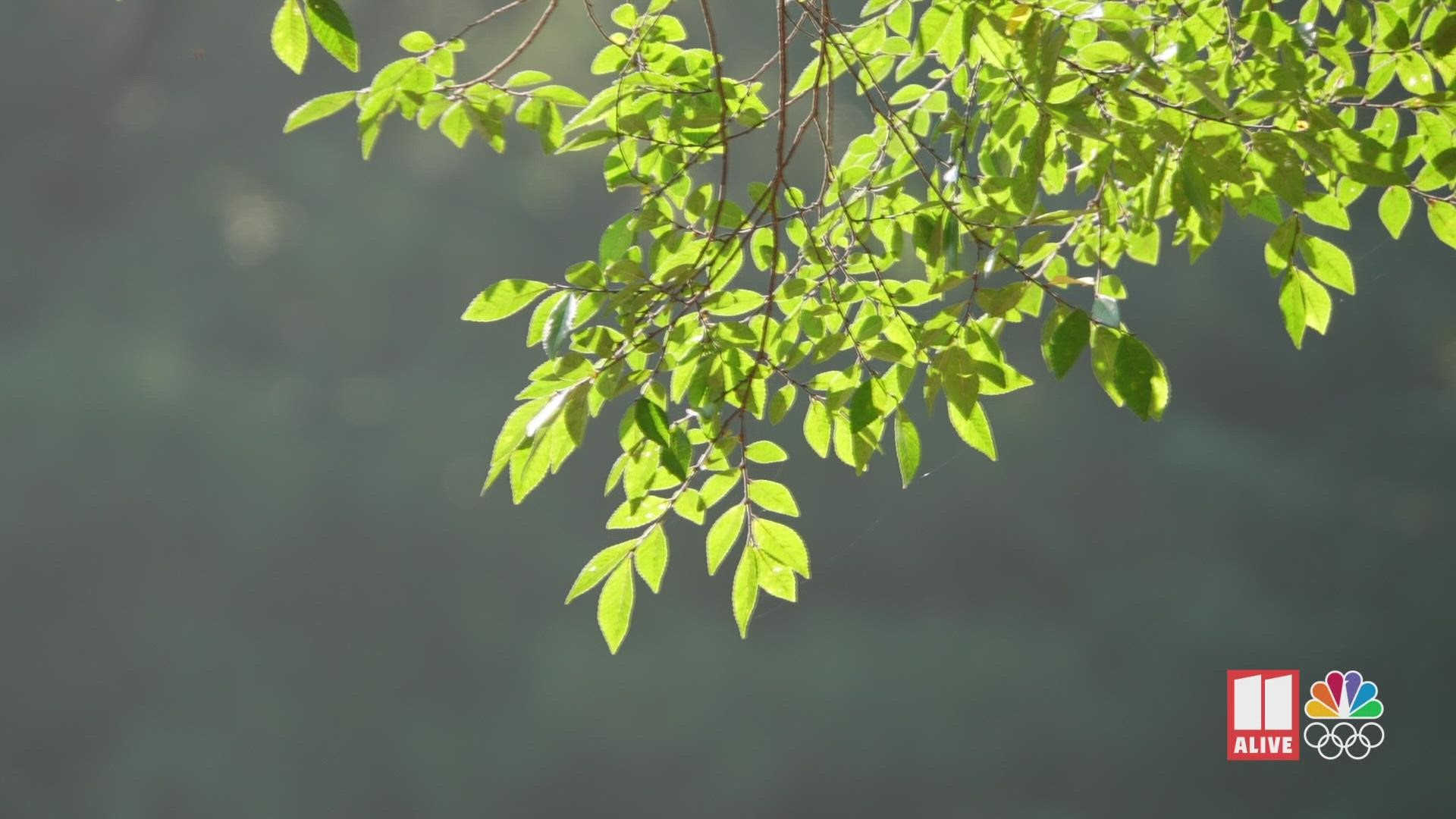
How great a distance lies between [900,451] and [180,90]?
127 inches

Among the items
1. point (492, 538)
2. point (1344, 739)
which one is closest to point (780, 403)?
point (492, 538)

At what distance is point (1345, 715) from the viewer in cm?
339

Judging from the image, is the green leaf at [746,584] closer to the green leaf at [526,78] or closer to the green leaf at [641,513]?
the green leaf at [641,513]

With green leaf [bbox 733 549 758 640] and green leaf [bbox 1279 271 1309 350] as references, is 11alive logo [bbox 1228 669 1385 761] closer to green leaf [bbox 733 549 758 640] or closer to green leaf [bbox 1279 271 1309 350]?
green leaf [bbox 1279 271 1309 350]

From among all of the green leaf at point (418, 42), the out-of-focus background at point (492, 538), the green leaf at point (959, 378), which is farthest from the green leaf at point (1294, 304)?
the out-of-focus background at point (492, 538)

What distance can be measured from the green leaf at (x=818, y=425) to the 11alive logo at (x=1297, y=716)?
2797mm

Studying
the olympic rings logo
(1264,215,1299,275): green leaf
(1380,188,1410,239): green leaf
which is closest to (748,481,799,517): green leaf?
(1264,215,1299,275): green leaf

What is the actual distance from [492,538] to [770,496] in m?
2.52

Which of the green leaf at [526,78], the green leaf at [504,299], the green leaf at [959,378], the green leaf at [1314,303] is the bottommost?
the green leaf at [959,378]

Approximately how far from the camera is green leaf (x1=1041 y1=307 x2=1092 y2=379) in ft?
2.26

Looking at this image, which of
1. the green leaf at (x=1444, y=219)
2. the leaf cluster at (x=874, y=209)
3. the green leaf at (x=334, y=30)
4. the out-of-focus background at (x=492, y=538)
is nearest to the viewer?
the green leaf at (x=334, y=30)

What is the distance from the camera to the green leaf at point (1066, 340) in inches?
→ 27.1

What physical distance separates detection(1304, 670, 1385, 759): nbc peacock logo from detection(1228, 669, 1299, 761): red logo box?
0.18 ft

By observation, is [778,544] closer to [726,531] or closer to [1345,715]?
A: [726,531]
